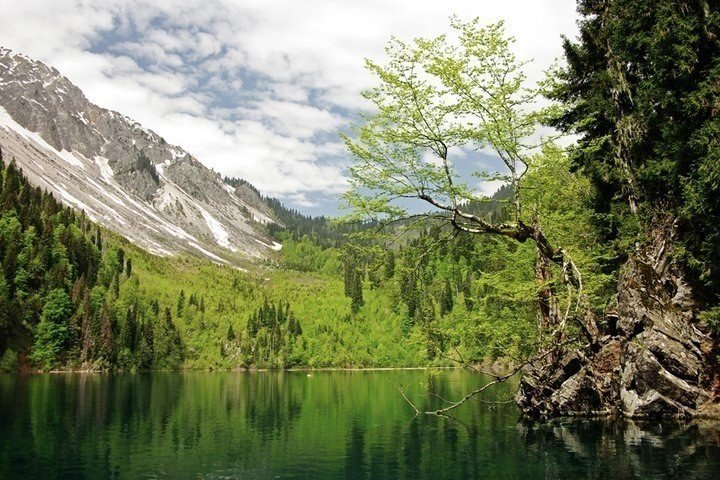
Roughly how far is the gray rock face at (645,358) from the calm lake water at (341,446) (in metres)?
1.39

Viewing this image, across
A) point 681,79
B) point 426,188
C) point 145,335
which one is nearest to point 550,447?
point 426,188

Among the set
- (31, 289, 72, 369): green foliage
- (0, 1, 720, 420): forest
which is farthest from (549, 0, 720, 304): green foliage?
(31, 289, 72, 369): green foliage

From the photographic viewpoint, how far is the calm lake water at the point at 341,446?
2545cm

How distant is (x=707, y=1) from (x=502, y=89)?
14.7 m

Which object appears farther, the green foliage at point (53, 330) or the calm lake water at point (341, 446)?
the green foliage at point (53, 330)

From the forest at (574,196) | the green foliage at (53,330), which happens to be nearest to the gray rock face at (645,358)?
the forest at (574,196)

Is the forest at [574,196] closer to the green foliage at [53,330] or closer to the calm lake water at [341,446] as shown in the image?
the calm lake water at [341,446]

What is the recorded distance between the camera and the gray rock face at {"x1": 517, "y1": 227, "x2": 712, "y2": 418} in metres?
31.2

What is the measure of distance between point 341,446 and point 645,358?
17868mm

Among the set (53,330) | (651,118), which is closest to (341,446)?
(651,118)

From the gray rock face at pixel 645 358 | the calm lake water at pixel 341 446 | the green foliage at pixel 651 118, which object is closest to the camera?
the calm lake water at pixel 341 446

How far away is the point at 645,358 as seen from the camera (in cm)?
3128

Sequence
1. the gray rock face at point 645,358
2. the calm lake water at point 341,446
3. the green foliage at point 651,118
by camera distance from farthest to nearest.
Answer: the gray rock face at point 645,358 < the green foliage at point 651,118 < the calm lake water at point 341,446

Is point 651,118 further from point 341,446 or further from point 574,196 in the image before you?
point 341,446
